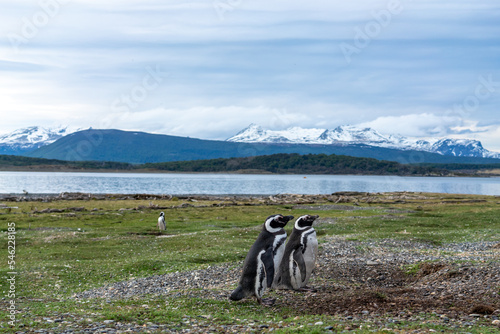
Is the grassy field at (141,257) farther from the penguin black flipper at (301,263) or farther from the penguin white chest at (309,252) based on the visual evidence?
the penguin white chest at (309,252)

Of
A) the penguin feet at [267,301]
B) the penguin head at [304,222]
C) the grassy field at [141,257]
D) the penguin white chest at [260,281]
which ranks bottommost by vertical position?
the grassy field at [141,257]

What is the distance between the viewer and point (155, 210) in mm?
58656

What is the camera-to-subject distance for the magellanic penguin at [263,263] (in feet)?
43.3

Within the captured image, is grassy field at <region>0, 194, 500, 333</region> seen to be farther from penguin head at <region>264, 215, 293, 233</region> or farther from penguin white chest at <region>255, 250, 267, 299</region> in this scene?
penguin head at <region>264, 215, 293, 233</region>

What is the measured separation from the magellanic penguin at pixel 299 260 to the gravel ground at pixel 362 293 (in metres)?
0.47

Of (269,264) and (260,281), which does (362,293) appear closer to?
(269,264)

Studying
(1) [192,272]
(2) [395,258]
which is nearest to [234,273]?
(1) [192,272]

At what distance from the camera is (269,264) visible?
1342 cm

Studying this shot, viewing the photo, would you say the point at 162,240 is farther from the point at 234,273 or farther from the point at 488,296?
the point at 488,296

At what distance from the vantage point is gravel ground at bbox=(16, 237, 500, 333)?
1078 centimetres

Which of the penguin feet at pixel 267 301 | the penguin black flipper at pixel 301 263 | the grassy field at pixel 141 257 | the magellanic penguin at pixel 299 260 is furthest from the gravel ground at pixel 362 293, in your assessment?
the penguin black flipper at pixel 301 263

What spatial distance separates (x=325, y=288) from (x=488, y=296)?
14.8 ft

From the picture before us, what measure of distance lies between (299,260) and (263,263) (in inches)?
83.3

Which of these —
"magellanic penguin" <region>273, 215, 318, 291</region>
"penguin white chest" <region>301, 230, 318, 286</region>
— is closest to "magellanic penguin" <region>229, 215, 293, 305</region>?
"magellanic penguin" <region>273, 215, 318, 291</region>
